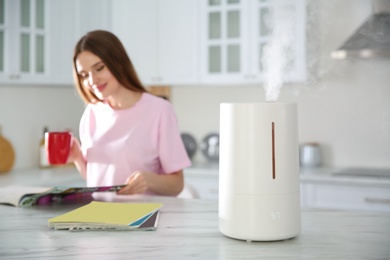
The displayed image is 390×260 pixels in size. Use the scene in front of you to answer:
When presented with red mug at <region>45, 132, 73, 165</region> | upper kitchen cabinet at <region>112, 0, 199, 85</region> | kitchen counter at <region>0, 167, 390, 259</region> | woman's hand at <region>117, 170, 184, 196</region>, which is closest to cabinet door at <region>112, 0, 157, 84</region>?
upper kitchen cabinet at <region>112, 0, 199, 85</region>

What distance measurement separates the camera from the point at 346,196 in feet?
9.47

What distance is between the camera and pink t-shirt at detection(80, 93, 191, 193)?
1.92m

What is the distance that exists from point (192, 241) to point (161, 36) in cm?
269

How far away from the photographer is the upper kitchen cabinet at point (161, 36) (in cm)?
346

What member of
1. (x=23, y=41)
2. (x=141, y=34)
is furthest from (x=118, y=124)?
(x=141, y=34)

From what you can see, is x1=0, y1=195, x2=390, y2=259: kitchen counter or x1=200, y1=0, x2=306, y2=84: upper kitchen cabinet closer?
x1=0, y1=195, x2=390, y2=259: kitchen counter

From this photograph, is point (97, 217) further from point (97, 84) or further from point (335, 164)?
point (335, 164)

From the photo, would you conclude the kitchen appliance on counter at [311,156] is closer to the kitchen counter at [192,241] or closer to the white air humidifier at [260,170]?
the kitchen counter at [192,241]

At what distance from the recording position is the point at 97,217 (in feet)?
3.73

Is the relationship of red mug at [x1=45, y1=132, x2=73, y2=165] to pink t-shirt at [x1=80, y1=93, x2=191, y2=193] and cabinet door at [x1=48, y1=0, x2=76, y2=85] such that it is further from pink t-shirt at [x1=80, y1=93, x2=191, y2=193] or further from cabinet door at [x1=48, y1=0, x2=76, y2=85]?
cabinet door at [x1=48, y1=0, x2=76, y2=85]

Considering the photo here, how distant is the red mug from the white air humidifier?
736 mm

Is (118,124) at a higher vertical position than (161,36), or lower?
lower

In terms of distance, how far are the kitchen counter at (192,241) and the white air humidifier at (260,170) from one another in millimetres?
38

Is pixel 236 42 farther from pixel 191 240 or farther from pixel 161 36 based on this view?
pixel 191 240
